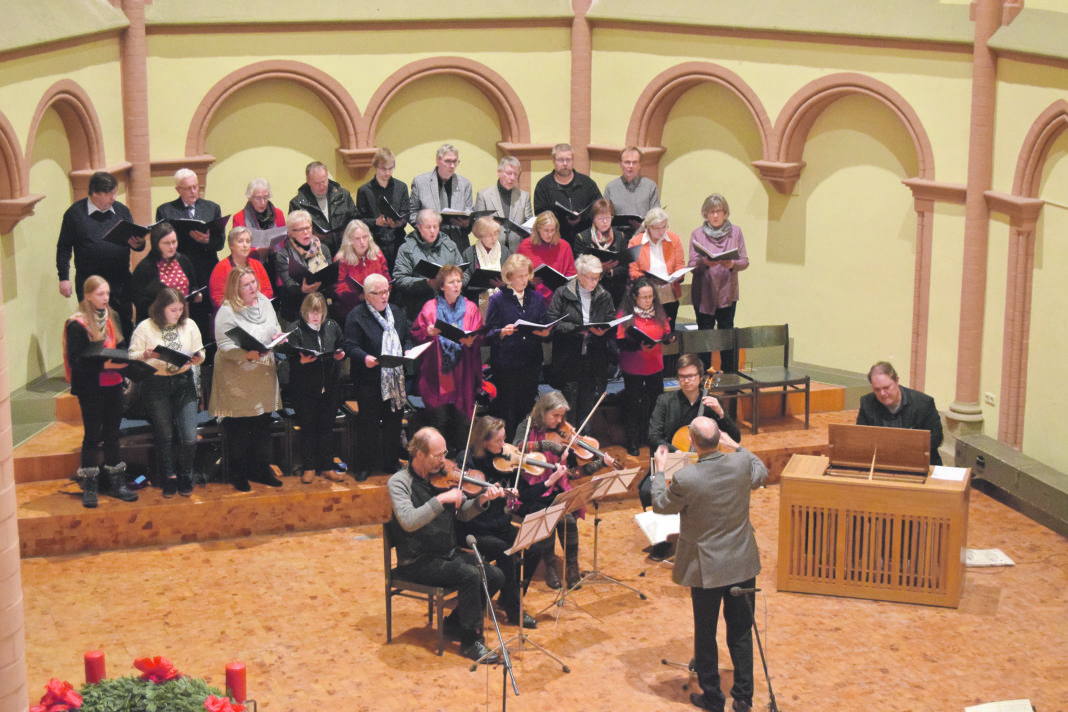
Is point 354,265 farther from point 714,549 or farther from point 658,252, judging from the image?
point 714,549

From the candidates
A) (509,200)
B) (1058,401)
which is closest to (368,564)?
(509,200)

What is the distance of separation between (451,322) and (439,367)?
1.05ft

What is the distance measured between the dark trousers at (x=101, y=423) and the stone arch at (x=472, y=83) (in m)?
4.27

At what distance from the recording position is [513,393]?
31.1ft

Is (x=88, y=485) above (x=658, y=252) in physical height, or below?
below

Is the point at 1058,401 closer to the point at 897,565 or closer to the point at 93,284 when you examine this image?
the point at 897,565

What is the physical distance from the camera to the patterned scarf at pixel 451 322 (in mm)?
9039

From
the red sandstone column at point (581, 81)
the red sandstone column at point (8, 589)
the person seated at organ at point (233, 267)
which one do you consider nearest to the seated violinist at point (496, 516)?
the person seated at organ at point (233, 267)

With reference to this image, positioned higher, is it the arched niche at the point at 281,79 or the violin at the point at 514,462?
the arched niche at the point at 281,79

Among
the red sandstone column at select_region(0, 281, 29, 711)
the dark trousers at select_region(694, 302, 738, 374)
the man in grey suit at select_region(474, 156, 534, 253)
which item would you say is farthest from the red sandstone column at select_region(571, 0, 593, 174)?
the red sandstone column at select_region(0, 281, 29, 711)

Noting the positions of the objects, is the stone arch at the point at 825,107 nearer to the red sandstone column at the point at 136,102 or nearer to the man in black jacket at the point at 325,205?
the man in black jacket at the point at 325,205

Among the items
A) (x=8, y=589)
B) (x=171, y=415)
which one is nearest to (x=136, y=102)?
(x=171, y=415)

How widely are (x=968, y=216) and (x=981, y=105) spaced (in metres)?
0.81

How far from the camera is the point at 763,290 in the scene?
12.4 meters
